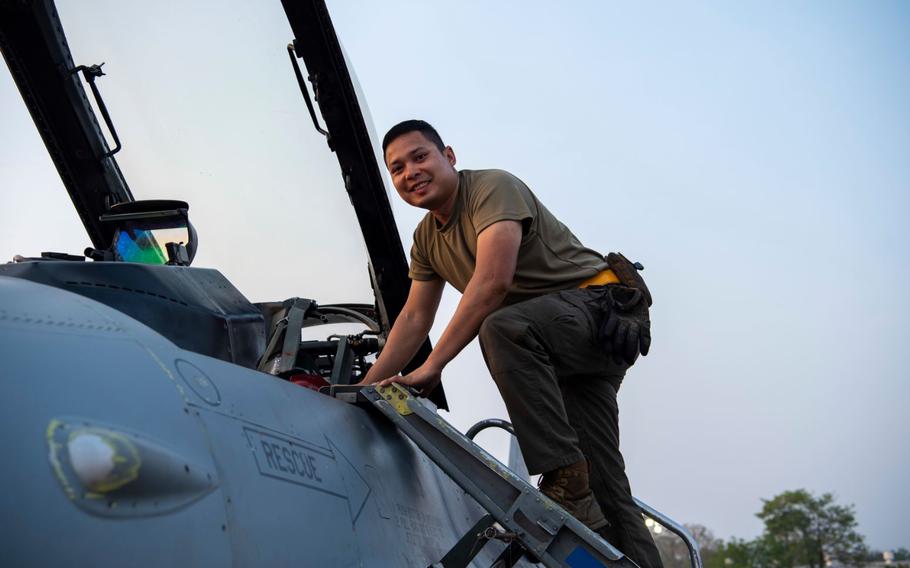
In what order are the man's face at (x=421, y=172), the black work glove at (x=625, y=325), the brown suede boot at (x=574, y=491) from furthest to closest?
the man's face at (x=421, y=172), the black work glove at (x=625, y=325), the brown suede boot at (x=574, y=491)

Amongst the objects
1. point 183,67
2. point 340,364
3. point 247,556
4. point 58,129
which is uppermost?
point 183,67

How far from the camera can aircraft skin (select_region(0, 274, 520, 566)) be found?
1.29 meters

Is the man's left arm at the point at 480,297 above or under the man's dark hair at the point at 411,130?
under

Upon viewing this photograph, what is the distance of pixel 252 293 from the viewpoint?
398 cm

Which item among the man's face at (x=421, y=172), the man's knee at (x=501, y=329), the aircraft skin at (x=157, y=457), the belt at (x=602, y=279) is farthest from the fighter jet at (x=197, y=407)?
the belt at (x=602, y=279)

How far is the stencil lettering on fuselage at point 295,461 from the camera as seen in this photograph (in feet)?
5.88

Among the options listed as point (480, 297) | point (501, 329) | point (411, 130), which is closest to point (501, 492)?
point (501, 329)

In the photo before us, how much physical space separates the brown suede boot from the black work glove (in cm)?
45

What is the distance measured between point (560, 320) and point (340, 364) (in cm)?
90

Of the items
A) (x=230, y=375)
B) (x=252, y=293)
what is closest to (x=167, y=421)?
(x=230, y=375)

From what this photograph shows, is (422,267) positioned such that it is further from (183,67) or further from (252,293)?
(183,67)

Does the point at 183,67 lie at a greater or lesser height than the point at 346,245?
greater

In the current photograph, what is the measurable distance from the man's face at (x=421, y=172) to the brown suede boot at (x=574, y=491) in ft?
3.48

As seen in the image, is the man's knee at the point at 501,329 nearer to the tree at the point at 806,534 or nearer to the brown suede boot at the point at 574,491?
the brown suede boot at the point at 574,491
